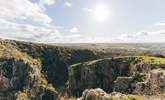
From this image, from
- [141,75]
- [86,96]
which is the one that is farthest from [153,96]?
[141,75]

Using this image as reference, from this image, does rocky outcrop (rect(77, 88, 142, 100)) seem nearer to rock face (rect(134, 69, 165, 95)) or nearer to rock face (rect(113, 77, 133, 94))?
rock face (rect(134, 69, 165, 95))

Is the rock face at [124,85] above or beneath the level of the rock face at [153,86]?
beneath

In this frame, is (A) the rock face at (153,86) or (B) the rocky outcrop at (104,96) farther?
(A) the rock face at (153,86)

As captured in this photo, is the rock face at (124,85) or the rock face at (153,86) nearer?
the rock face at (153,86)

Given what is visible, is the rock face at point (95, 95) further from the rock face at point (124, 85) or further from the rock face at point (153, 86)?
the rock face at point (124, 85)

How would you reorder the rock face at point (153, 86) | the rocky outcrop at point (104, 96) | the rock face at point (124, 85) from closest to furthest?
the rocky outcrop at point (104, 96)
the rock face at point (153, 86)
the rock face at point (124, 85)

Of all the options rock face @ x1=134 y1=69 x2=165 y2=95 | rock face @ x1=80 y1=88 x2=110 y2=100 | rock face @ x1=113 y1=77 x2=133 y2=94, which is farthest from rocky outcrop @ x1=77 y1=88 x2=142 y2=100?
rock face @ x1=113 y1=77 x2=133 y2=94

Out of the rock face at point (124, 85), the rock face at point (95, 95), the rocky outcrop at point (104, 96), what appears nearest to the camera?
the rocky outcrop at point (104, 96)

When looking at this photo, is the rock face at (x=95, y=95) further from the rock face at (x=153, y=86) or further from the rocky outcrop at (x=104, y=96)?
the rock face at (x=153, y=86)

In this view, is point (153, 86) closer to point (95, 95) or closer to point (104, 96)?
point (95, 95)

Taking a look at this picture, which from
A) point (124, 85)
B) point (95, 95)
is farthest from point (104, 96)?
point (124, 85)

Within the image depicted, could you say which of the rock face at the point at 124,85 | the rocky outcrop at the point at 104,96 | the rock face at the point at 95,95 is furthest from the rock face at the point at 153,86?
the rock face at the point at 95,95
